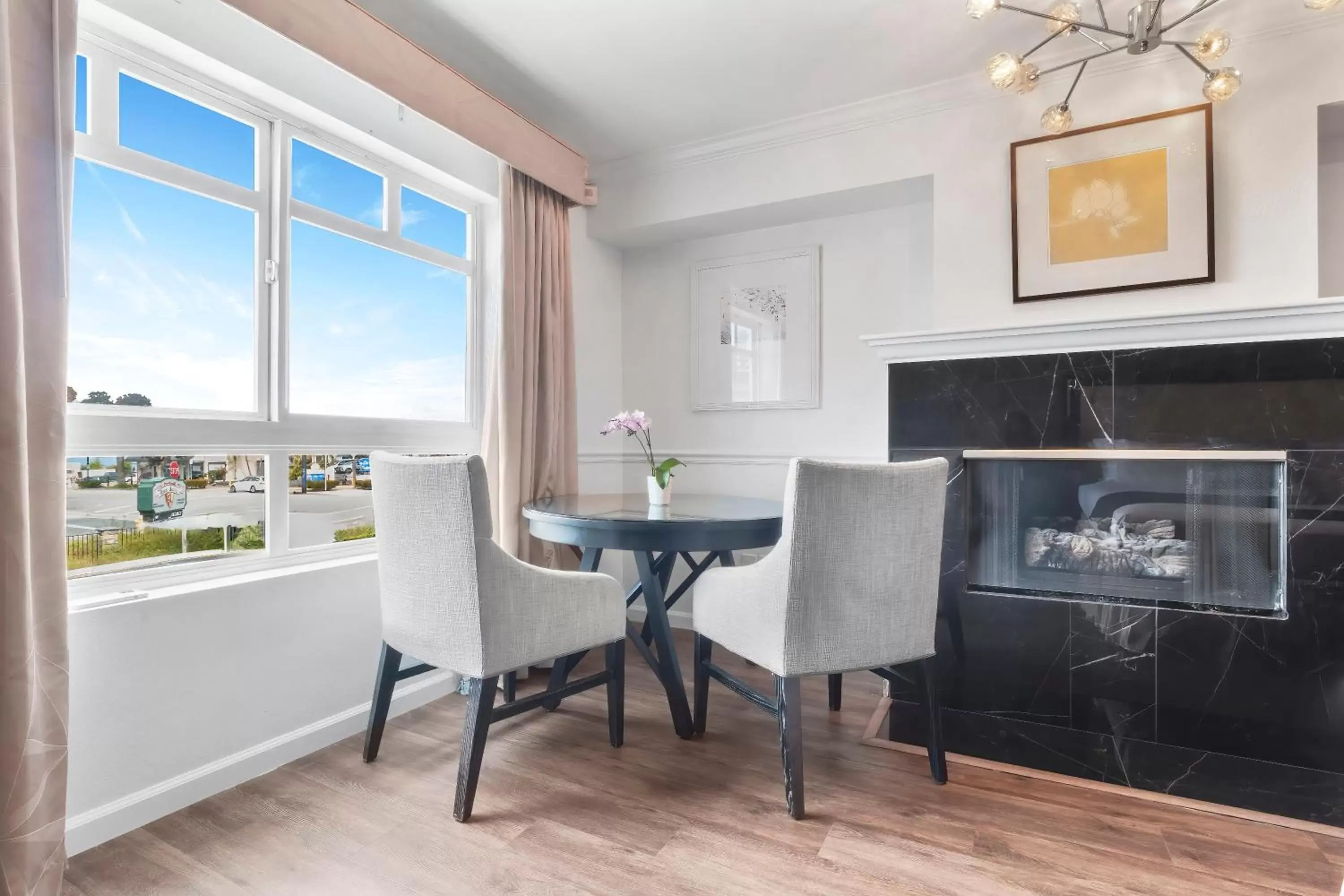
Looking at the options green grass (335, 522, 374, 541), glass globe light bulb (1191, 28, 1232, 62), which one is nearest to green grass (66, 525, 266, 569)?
green grass (335, 522, 374, 541)

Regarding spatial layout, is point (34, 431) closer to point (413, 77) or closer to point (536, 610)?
point (536, 610)

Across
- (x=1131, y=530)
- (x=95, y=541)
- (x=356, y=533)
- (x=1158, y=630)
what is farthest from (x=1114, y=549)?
(x=95, y=541)

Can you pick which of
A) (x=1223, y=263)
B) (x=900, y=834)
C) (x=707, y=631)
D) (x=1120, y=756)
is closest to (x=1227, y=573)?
(x=1120, y=756)

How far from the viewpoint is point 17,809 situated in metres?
1.28

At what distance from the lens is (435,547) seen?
1.75m

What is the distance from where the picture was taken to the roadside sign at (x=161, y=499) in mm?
1811

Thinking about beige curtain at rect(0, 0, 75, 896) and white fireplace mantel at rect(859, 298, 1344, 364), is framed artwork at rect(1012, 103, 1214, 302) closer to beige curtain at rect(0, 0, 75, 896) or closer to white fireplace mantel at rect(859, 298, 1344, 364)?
white fireplace mantel at rect(859, 298, 1344, 364)

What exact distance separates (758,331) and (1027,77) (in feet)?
5.57

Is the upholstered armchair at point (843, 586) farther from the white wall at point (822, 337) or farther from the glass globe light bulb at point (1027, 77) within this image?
the white wall at point (822, 337)

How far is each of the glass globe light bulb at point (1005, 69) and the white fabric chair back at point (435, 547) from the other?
1.75 metres

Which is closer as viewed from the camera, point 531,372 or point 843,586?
point 843,586

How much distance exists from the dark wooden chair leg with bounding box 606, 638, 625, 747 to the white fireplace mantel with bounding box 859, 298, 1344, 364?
1.51 metres

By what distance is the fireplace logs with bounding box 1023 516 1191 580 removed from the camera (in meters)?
2.27

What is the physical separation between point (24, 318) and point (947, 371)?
2638 mm
